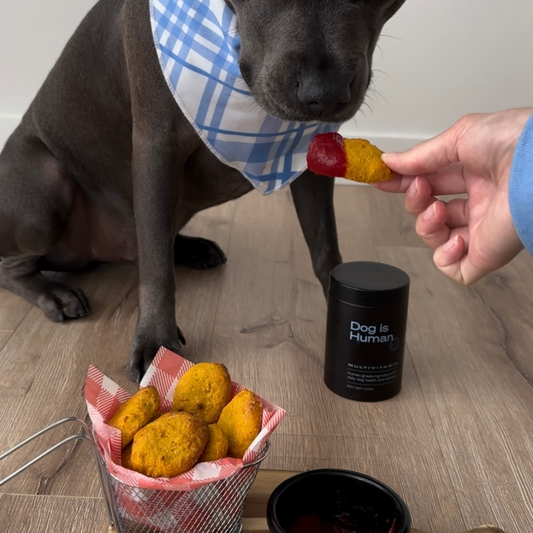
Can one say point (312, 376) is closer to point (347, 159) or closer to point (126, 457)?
point (347, 159)

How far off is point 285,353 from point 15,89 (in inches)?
68.9

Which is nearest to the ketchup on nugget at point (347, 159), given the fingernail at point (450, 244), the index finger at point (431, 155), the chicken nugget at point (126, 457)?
the index finger at point (431, 155)

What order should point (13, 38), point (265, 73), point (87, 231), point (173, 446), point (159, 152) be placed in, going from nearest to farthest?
point (173, 446) → point (265, 73) → point (159, 152) → point (87, 231) → point (13, 38)

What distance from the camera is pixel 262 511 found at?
1.01m

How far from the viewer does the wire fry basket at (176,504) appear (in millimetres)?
873

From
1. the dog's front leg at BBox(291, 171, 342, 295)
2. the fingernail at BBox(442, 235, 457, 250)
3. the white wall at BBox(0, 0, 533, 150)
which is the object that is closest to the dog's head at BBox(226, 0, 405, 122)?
the fingernail at BBox(442, 235, 457, 250)

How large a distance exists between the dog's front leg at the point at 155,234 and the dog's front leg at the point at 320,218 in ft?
1.06

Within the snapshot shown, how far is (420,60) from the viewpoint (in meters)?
2.74

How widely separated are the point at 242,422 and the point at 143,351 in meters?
0.54

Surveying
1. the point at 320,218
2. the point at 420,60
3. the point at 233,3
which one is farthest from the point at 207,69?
the point at 420,60

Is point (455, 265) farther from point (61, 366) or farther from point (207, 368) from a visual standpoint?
point (61, 366)

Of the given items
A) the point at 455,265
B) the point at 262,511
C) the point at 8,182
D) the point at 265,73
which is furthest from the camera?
the point at 8,182

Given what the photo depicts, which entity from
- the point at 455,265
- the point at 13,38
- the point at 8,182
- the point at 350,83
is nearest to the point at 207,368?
the point at 455,265

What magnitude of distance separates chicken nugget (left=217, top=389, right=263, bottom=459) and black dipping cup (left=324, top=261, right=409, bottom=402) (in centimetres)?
39
